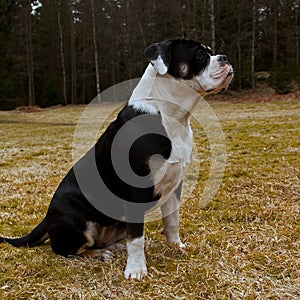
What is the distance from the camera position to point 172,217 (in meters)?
3.47

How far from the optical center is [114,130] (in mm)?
3004

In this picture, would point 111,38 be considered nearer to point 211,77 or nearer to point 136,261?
point 211,77

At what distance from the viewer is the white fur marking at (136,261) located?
291cm

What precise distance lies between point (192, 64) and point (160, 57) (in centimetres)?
25

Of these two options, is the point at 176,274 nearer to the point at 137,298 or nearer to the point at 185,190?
the point at 137,298

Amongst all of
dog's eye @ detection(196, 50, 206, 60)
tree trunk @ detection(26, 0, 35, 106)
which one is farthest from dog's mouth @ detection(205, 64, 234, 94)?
tree trunk @ detection(26, 0, 35, 106)

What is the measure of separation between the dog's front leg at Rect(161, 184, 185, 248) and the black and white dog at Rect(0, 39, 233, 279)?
369 millimetres

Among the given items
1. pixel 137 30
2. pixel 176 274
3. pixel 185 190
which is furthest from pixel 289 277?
pixel 137 30

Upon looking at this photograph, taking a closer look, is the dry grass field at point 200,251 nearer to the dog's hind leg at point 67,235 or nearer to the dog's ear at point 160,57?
the dog's hind leg at point 67,235

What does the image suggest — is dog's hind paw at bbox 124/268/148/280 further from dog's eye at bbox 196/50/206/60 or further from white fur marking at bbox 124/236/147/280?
dog's eye at bbox 196/50/206/60

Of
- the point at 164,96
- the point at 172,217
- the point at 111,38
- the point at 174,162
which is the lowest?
the point at 172,217

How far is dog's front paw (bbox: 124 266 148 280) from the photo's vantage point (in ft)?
9.57

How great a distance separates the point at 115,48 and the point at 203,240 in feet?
108

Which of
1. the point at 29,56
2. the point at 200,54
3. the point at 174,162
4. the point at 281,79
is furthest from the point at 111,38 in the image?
the point at 174,162
